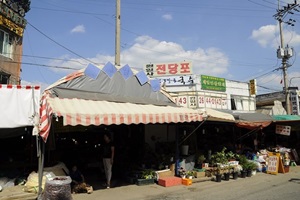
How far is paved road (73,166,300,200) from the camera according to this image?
8.38m

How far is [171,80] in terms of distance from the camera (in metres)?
27.9

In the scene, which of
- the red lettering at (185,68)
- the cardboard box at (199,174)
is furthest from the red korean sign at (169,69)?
the cardboard box at (199,174)

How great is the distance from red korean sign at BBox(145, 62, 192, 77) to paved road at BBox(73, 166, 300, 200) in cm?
1782

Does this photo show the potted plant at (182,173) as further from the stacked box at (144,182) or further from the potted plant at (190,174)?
the stacked box at (144,182)

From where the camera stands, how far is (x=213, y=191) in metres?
9.30

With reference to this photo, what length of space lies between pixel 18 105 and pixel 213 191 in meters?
6.68

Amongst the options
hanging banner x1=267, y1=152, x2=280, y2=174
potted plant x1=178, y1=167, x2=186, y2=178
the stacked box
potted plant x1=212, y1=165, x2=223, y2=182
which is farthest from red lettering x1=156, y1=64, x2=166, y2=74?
the stacked box

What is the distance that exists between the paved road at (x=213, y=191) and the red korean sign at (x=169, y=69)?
1782cm

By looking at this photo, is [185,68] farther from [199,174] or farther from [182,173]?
[182,173]

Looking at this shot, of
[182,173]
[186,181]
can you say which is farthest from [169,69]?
[186,181]

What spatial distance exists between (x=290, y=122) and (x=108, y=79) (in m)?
12.1

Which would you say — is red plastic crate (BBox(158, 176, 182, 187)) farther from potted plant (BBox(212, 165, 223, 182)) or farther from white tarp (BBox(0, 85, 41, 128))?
white tarp (BBox(0, 85, 41, 128))

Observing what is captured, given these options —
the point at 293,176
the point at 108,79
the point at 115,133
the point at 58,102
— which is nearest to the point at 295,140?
the point at 293,176

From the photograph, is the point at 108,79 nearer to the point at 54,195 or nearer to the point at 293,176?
the point at 54,195
